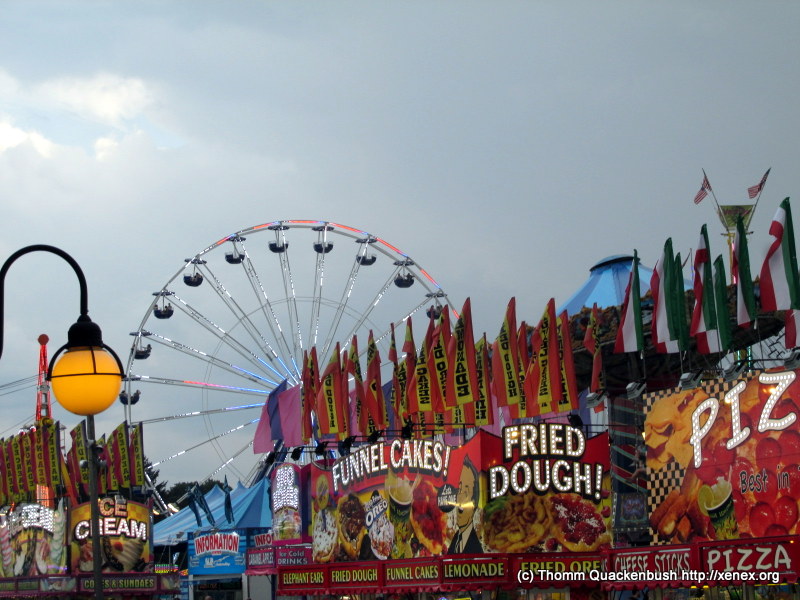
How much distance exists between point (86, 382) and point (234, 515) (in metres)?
52.9

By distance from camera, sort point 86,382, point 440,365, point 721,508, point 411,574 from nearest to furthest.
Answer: point 86,382, point 721,508, point 411,574, point 440,365

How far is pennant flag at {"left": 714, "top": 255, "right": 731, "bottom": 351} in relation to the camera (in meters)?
28.1

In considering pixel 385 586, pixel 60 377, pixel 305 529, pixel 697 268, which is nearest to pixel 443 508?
pixel 385 586

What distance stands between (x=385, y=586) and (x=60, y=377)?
28.9 metres

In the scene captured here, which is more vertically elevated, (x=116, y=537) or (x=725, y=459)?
(x=116, y=537)

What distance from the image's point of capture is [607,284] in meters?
46.1

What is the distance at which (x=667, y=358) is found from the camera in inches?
1547

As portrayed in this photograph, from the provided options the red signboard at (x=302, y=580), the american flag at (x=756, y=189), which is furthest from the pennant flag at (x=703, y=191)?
the red signboard at (x=302, y=580)

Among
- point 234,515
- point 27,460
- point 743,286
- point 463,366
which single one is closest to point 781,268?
point 743,286

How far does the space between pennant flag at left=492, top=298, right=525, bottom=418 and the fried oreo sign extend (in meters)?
2.44

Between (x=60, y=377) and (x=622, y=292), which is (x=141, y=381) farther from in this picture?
(x=60, y=377)

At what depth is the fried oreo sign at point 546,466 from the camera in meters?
32.8

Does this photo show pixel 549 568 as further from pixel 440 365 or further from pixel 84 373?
pixel 84 373

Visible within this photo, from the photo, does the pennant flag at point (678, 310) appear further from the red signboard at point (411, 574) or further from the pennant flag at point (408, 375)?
the pennant flag at point (408, 375)
